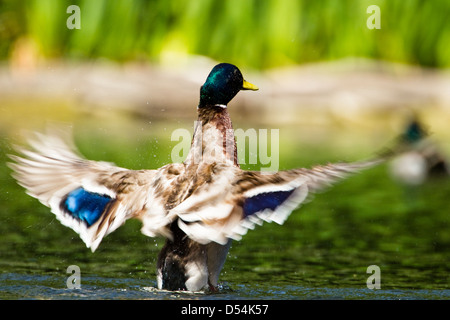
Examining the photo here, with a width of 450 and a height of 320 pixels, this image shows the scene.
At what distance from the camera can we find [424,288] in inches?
182

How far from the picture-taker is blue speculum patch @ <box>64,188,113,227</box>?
4566 millimetres

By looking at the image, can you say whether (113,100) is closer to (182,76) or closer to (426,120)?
(182,76)

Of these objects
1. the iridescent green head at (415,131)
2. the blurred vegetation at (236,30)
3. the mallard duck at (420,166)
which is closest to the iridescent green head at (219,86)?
the mallard duck at (420,166)

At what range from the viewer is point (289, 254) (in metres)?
5.55

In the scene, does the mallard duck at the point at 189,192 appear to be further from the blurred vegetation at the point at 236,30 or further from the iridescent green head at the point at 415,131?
the blurred vegetation at the point at 236,30

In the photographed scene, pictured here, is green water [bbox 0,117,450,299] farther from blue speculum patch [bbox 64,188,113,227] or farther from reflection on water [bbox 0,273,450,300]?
blue speculum patch [bbox 64,188,113,227]

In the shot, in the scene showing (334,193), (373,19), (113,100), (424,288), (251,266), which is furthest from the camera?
(373,19)

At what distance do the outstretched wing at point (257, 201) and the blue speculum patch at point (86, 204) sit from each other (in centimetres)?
66

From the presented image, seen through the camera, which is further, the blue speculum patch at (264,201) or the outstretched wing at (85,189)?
the outstretched wing at (85,189)

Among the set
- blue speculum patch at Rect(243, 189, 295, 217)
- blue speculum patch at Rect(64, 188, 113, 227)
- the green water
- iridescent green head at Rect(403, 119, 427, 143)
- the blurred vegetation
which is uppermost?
the blurred vegetation

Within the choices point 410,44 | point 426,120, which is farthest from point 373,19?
point 426,120

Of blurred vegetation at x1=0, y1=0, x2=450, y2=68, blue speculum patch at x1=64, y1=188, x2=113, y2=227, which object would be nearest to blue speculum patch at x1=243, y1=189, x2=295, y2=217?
blue speculum patch at x1=64, y1=188, x2=113, y2=227

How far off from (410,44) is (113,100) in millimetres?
4781

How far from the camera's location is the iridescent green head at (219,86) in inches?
195
